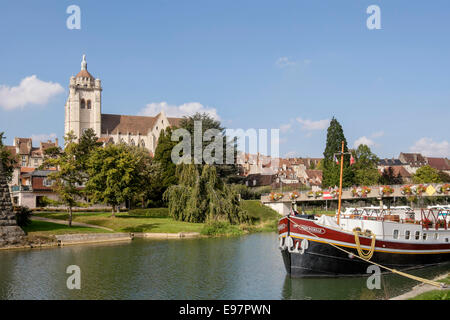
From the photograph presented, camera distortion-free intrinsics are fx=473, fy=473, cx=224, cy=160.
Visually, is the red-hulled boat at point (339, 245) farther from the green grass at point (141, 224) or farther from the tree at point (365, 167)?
the tree at point (365, 167)

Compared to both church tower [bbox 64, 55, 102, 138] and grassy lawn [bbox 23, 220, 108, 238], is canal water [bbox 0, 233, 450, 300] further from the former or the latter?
church tower [bbox 64, 55, 102, 138]

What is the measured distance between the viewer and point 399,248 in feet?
102

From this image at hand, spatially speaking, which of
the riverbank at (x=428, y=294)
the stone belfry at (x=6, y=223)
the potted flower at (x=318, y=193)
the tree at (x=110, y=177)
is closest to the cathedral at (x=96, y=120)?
the potted flower at (x=318, y=193)

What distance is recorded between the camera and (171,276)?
2931cm

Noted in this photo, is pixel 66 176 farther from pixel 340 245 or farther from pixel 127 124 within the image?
pixel 127 124

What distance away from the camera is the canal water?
2486 centimetres

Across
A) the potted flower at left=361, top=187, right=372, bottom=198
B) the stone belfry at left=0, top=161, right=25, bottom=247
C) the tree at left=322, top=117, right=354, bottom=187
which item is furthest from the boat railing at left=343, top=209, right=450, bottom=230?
the tree at left=322, top=117, right=354, bottom=187

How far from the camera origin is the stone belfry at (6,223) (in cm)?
4084

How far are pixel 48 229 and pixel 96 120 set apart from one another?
111 meters

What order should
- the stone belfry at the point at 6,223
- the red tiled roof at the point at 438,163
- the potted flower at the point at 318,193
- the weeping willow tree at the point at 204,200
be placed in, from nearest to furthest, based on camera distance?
the stone belfry at the point at 6,223, the weeping willow tree at the point at 204,200, the potted flower at the point at 318,193, the red tiled roof at the point at 438,163

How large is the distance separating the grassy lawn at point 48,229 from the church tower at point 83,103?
346 feet

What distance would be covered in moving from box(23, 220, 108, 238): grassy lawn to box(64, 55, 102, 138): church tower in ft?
346
